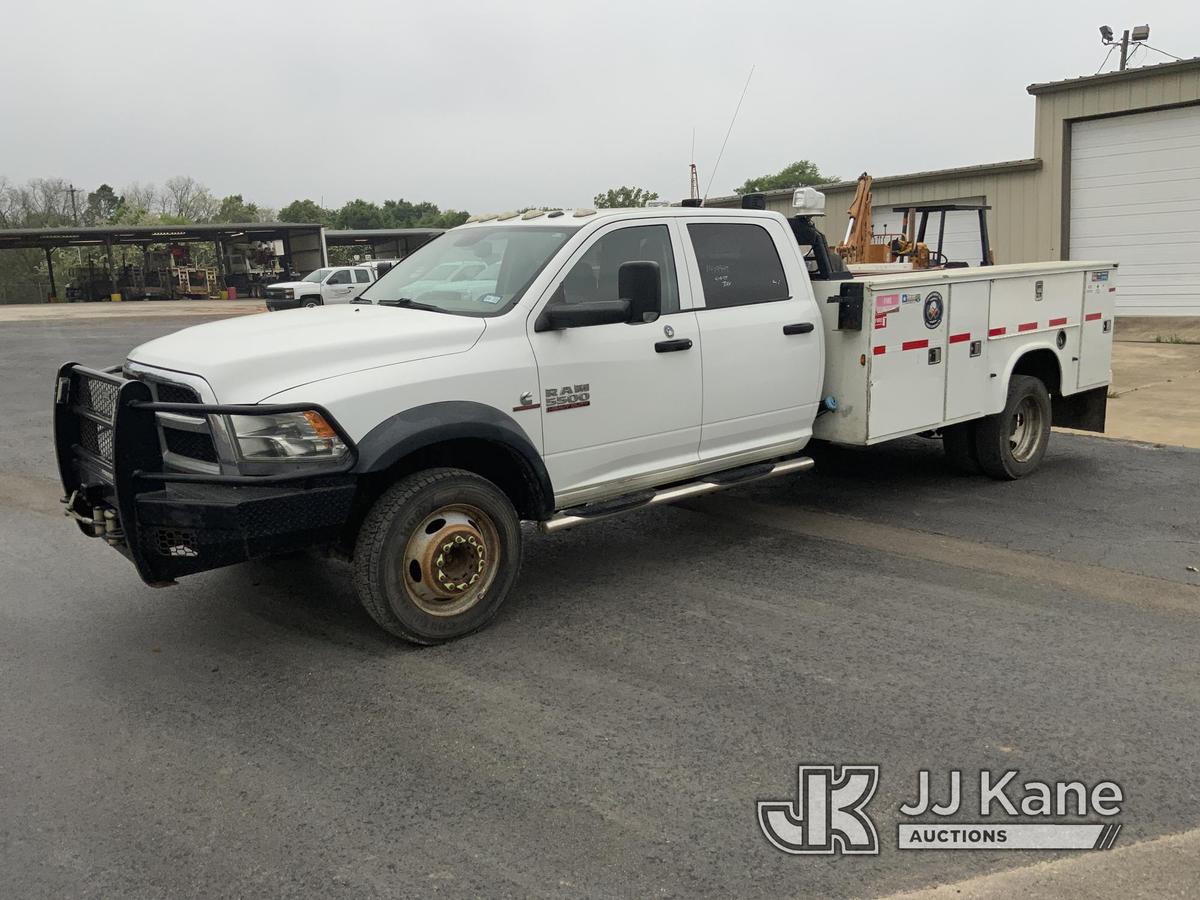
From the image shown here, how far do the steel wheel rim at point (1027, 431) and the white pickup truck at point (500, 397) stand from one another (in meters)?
1.02

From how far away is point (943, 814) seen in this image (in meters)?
3.36

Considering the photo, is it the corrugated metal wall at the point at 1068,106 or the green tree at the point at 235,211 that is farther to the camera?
the green tree at the point at 235,211

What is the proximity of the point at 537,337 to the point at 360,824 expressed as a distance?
2.55 m

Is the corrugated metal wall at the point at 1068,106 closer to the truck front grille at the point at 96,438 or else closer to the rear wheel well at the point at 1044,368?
the rear wheel well at the point at 1044,368

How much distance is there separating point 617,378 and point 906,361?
233 centimetres

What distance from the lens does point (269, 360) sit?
4.48m

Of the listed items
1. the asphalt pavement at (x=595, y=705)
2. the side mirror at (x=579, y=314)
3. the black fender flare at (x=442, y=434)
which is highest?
the side mirror at (x=579, y=314)

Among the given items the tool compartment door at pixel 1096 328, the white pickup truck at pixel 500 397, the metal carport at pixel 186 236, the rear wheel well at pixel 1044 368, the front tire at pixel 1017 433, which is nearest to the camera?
the white pickup truck at pixel 500 397

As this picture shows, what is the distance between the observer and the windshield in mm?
5246

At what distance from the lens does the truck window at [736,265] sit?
5.90 meters

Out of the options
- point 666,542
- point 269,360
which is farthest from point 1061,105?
point 269,360

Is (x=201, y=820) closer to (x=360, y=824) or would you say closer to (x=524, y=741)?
(x=360, y=824)

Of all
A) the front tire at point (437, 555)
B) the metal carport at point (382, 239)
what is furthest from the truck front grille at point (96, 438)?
the metal carport at point (382, 239)

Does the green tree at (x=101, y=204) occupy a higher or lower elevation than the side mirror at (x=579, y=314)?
higher
